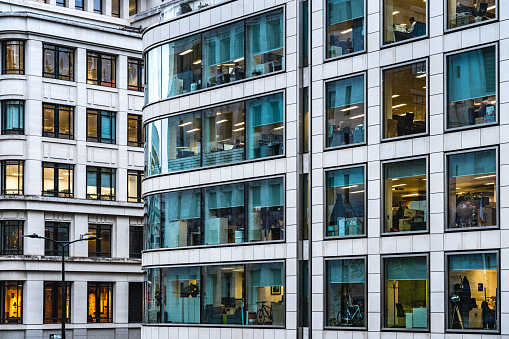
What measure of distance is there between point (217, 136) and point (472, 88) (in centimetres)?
1303

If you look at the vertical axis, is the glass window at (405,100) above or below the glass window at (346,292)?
above

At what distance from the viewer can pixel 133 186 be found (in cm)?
6500

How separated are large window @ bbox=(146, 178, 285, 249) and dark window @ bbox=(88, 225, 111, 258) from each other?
2094 centimetres

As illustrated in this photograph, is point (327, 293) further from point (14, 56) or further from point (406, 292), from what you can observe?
point (14, 56)

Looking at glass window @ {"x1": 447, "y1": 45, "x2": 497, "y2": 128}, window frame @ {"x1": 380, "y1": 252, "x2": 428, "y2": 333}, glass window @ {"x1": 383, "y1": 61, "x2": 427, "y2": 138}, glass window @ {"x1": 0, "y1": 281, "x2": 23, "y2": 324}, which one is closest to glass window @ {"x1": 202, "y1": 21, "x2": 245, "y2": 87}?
glass window @ {"x1": 383, "y1": 61, "x2": 427, "y2": 138}

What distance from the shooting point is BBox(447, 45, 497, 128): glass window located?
29.0 metres

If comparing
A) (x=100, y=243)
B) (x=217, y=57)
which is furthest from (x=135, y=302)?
(x=217, y=57)

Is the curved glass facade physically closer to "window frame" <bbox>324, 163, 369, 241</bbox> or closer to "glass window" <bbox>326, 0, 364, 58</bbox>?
"window frame" <bbox>324, 163, 369, 241</bbox>

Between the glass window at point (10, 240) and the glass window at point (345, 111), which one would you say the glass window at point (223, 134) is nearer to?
the glass window at point (345, 111)

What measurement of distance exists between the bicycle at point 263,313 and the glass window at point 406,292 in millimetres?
6116

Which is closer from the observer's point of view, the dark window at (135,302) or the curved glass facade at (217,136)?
the curved glass facade at (217,136)

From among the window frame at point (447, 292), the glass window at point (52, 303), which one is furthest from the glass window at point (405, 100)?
the glass window at point (52, 303)

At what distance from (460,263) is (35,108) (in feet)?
129

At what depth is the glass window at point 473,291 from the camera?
2805 centimetres
